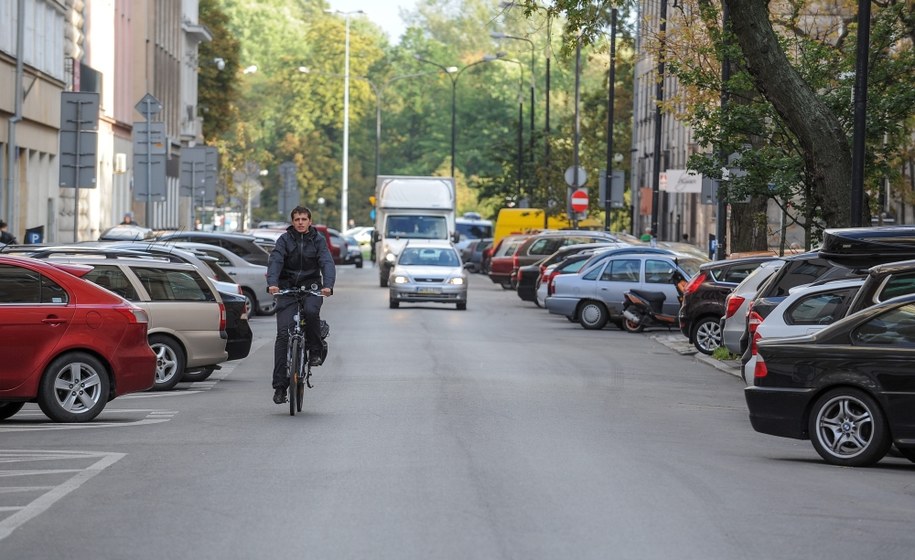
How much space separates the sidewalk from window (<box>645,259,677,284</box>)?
3.34ft

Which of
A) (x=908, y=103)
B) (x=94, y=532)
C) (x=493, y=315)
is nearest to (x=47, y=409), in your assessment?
(x=94, y=532)

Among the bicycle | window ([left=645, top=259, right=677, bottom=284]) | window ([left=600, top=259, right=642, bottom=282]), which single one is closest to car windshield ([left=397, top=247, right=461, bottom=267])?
window ([left=600, top=259, right=642, bottom=282])

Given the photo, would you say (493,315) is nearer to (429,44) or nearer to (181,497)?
(181,497)

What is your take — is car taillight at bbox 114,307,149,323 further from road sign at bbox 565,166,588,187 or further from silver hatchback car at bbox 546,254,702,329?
road sign at bbox 565,166,588,187

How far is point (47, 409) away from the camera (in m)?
17.3

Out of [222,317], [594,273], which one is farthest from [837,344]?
[594,273]

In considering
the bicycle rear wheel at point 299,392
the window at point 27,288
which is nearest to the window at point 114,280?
the bicycle rear wheel at point 299,392

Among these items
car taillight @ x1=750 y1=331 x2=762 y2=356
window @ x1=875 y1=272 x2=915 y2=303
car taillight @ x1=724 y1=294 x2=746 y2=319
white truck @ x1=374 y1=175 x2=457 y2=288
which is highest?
white truck @ x1=374 y1=175 x2=457 y2=288

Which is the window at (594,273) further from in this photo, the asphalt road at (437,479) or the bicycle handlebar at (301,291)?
the bicycle handlebar at (301,291)

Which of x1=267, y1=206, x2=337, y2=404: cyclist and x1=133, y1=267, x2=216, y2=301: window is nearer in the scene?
x1=267, y1=206, x2=337, y2=404: cyclist

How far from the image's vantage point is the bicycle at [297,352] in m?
17.9

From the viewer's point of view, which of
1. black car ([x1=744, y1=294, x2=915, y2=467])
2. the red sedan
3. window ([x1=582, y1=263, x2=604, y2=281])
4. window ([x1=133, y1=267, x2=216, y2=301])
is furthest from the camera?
window ([x1=582, y1=263, x2=604, y2=281])

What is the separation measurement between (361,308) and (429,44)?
4161 inches

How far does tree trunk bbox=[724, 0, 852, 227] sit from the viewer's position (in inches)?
Result: 1048
